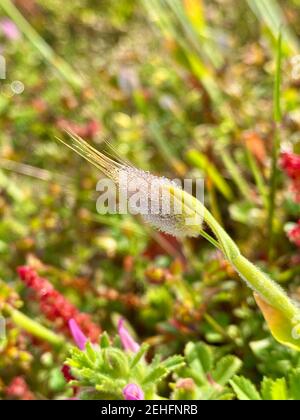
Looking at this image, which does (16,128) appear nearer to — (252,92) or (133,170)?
(252,92)

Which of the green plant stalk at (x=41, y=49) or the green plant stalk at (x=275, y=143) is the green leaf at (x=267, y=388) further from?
the green plant stalk at (x=41, y=49)

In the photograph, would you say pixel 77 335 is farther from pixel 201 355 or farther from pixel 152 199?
pixel 152 199

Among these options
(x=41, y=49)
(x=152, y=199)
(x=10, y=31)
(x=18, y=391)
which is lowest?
(x=18, y=391)

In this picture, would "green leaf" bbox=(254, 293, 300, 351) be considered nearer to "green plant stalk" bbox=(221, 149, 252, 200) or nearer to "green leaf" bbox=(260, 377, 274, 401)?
"green leaf" bbox=(260, 377, 274, 401)

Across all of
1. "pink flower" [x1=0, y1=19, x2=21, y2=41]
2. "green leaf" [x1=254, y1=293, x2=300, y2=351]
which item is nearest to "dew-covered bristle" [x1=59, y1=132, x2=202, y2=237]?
"green leaf" [x1=254, y1=293, x2=300, y2=351]

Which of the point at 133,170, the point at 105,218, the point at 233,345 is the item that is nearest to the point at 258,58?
the point at 105,218

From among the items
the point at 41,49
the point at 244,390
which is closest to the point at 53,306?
the point at 244,390

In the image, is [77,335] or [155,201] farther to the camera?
[77,335]
